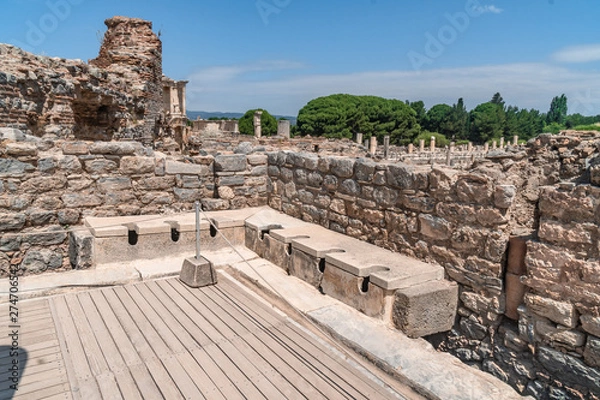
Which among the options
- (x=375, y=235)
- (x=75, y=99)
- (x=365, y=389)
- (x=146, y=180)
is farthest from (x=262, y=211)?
(x=75, y=99)

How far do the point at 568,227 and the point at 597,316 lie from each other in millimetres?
610

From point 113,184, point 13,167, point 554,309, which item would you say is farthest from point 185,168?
point 554,309

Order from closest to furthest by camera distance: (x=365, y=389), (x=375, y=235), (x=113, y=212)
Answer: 1. (x=365, y=389)
2. (x=375, y=235)
3. (x=113, y=212)

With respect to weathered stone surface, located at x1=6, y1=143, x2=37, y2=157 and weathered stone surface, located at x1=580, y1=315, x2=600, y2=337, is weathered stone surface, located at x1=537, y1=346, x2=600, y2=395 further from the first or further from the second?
weathered stone surface, located at x1=6, y1=143, x2=37, y2=157

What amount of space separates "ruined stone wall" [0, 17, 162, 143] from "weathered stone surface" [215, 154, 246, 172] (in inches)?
189

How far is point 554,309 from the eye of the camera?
298 cm

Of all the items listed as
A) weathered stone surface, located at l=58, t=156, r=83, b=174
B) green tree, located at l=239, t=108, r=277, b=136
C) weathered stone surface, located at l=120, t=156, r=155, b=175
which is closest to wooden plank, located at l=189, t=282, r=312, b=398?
weathered stone surface, located at l=120, t=156, r=155, b=175

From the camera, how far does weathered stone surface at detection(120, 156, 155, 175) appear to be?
18.1 ft

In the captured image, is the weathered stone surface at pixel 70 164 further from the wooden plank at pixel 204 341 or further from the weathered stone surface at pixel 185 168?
the wooden plank at pixel 204 341

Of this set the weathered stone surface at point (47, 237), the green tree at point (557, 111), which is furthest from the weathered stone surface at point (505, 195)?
the green tree at point (557, 111)

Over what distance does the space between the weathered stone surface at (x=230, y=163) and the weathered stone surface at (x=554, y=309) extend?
4.33 metres

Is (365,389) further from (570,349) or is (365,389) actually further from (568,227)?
(568,227)

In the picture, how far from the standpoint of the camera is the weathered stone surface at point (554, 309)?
290cm

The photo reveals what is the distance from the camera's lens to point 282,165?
6.27 meters
